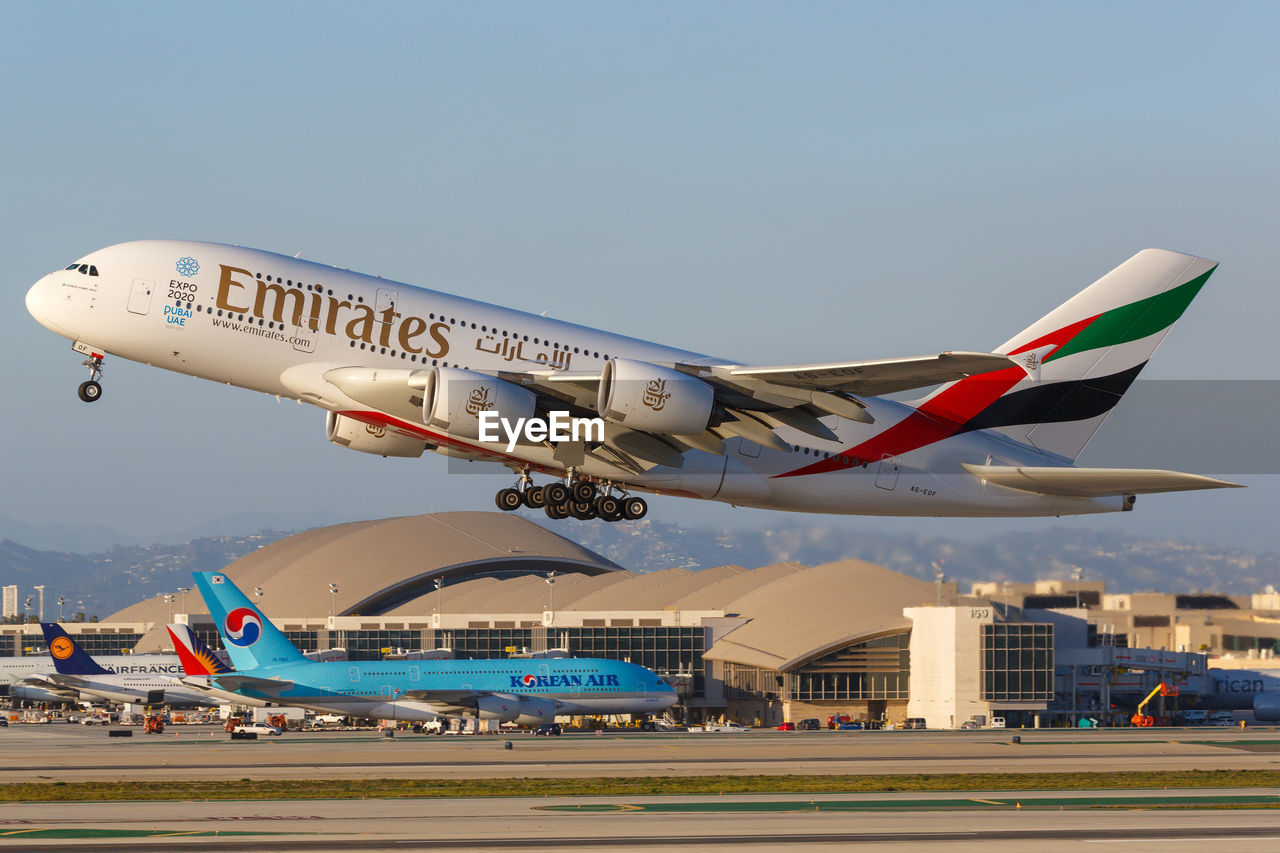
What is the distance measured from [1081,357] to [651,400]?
53.5 ft

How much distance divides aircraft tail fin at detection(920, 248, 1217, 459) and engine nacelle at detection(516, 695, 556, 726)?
1724 inches

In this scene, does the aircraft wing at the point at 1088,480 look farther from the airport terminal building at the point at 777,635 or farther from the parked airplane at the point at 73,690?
the parked airplane at the point at 73,690

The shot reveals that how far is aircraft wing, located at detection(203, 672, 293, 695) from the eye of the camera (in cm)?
8206

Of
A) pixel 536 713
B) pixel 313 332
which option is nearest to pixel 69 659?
pixel 536 713

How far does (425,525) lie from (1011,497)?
6128 inches

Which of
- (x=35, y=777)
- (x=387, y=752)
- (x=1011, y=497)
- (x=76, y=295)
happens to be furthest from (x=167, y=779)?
(x=1011, y=497)

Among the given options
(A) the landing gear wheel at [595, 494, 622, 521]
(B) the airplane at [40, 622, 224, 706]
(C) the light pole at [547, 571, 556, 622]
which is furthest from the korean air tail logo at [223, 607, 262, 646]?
(C) the light pole at [547, 571, 556, 622]

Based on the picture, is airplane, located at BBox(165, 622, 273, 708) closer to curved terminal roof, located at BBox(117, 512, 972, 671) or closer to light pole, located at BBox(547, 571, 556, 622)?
curved terminal roof, located at BBox(117, 512, 972, 671)

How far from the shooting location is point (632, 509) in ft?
152

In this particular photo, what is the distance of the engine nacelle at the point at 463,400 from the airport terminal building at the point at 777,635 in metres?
28.2

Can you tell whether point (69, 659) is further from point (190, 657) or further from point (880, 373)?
point (880, 373)

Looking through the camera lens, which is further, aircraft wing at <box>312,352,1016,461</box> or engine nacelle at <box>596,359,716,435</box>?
engine nacelle at <box>596,359,716,435</box>

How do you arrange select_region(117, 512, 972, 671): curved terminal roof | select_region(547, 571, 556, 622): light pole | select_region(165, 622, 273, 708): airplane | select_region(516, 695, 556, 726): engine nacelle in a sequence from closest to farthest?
select_region(516, 695, 556, 726): engine nacelle → select_region(165, 622, 273, 708): airplane → select_region(117, 512, 972, 671): curved terminal roof → select_region(547, 571, 556, 622): light pole

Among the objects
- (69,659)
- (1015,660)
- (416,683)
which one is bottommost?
(416,683)
